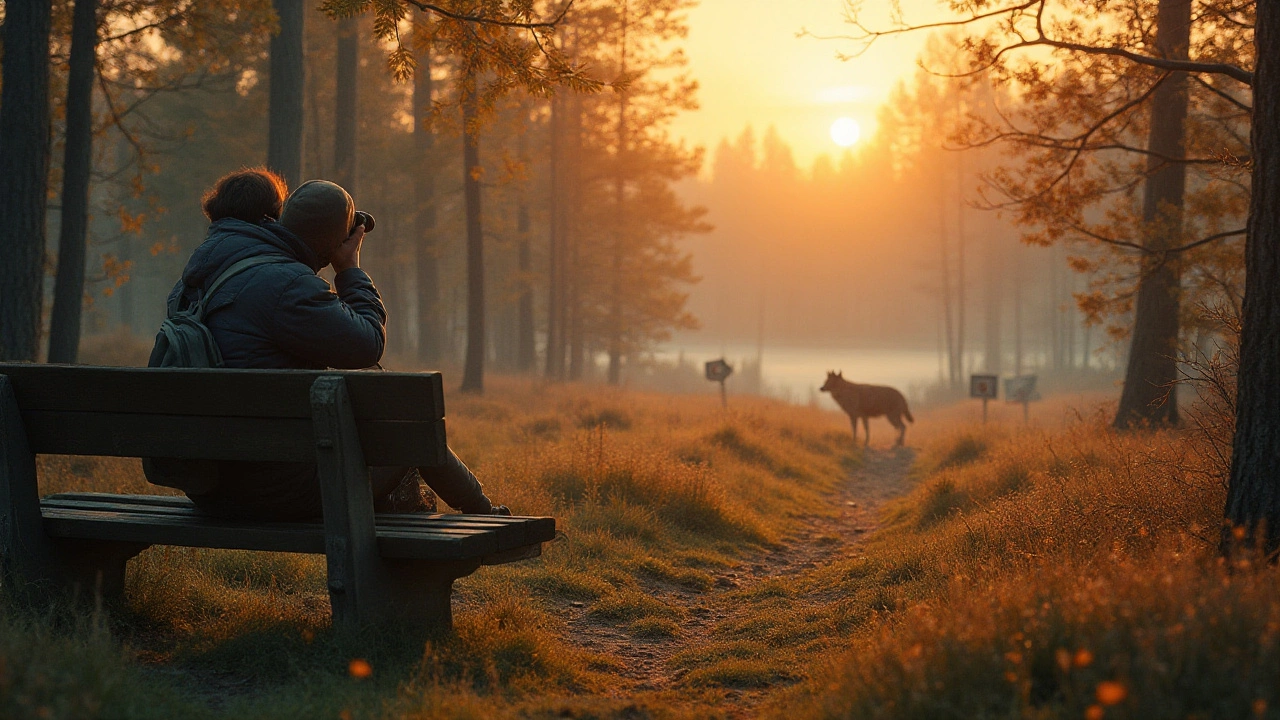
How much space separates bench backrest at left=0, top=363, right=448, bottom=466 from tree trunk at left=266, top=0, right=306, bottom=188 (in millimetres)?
9950

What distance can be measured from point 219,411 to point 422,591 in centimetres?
121

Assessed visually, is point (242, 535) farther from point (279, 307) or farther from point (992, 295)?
point (992, 295)

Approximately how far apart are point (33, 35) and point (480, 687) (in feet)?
30.0

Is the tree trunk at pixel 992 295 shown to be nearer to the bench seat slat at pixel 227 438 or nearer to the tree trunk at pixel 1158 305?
the tree trunk at pixel 1158 305

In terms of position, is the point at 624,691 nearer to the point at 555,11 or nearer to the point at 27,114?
the point at 27,114

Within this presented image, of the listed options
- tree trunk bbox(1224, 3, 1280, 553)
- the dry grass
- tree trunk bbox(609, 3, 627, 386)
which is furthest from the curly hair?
tree trunk bbox(609, 3, 627, 386)

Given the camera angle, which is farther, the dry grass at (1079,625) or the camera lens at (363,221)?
the camera lens at (363,221)

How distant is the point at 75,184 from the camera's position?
12.6 m

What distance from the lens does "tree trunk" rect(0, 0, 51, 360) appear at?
9945 mm

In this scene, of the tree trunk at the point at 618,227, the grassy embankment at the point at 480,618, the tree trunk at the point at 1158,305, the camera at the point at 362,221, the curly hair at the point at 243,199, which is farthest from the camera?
A: the tree trunk at the point at 618,227

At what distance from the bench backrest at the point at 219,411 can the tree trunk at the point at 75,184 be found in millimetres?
8719

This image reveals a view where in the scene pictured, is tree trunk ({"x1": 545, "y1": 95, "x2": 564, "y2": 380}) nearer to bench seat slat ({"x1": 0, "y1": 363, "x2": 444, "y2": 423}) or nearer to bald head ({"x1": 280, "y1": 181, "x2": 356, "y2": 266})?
bald head ({"x1": 280, "y1": 181, "x2": 356, "y2": 266})

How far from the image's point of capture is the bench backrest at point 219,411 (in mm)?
4113

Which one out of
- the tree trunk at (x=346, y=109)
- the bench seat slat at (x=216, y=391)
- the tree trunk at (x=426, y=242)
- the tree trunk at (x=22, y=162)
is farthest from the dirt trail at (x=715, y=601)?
the tree trunk at (x=426, y=242)
